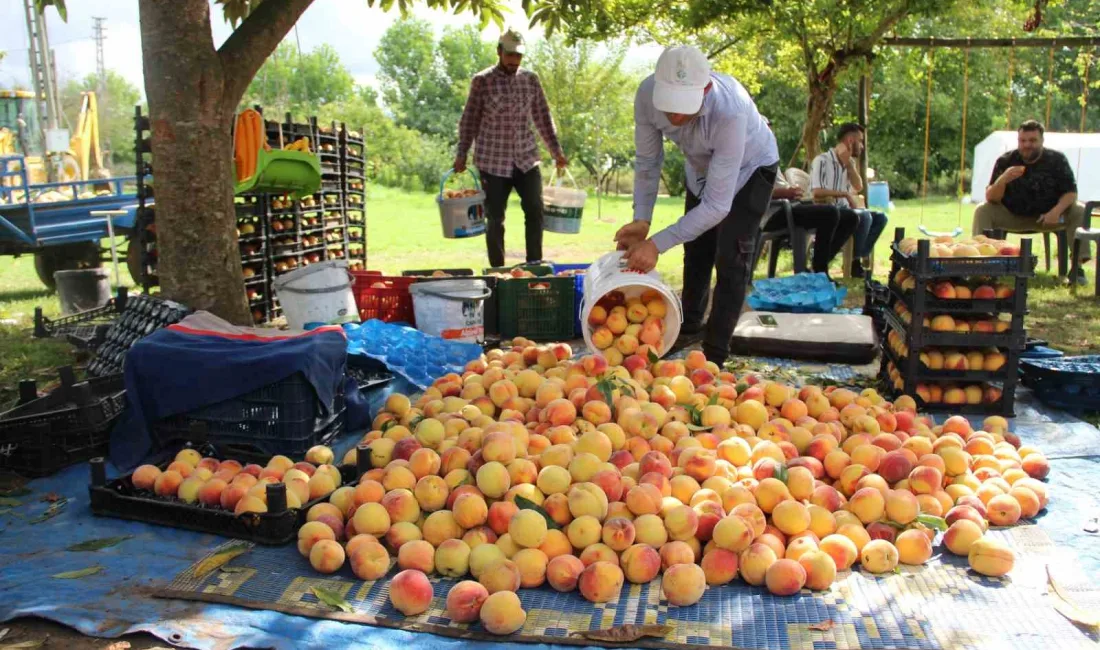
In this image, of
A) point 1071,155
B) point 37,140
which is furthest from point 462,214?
point 1071,155

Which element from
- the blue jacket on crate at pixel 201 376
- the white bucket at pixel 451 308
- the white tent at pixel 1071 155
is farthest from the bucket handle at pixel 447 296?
the white tent at pixel 1071 155

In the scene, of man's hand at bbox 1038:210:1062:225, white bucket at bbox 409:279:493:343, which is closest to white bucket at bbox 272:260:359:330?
white bucket at bbox 409:279:493:343

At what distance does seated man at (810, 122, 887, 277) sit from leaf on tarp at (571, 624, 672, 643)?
6.31 meters

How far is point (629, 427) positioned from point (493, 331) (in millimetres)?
2825

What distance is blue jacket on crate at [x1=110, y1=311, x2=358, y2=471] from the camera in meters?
3.23

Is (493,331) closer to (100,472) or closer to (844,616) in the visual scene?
(100,472)

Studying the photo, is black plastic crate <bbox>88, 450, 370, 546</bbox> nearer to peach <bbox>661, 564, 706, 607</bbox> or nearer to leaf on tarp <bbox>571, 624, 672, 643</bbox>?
leaf on tarp <bbox>571, 624, 672, 643</bbox>

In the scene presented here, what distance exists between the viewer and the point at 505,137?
23.2ft

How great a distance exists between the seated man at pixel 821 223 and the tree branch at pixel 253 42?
4.41 m

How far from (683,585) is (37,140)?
15972mm

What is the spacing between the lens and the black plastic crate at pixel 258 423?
3.26 m

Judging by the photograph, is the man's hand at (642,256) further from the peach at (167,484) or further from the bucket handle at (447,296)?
the peach at (167,484)

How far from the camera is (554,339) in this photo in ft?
19.0

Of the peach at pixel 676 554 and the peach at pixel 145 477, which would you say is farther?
the peach at pixel 145 477
